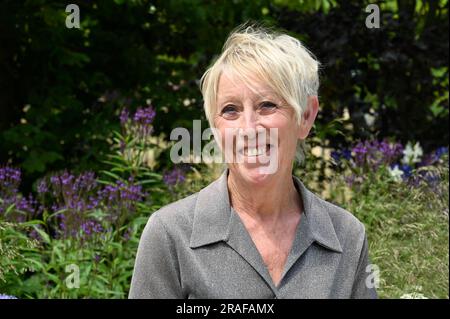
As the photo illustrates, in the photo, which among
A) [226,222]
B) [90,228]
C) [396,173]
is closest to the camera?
[226,222]

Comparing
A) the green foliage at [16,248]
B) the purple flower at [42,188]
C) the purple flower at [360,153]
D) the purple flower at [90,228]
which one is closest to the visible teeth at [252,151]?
the green foliage at [16,248]

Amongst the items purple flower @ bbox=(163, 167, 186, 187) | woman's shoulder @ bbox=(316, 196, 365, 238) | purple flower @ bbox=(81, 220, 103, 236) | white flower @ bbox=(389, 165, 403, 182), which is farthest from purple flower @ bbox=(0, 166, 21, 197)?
woman's shoulder @ bbox=(316, 196, 365, 238)

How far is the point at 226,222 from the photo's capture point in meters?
2.21

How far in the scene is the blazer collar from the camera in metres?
2.15

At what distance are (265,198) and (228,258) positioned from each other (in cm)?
19

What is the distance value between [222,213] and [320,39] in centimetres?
419

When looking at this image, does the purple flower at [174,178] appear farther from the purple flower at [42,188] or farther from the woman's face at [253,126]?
the woman's face at [253,126]

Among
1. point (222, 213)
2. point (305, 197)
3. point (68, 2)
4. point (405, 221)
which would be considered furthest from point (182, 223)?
point (68, 2)

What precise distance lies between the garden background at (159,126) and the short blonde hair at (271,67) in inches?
71.8

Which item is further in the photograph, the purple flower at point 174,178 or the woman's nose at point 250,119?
the purple flower at point 174,178

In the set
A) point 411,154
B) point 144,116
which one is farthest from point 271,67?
point 411,154

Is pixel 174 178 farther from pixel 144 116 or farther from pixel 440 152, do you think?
pixel 440 152

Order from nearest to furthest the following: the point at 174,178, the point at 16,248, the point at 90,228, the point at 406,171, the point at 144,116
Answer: the point at 16,248
the point at 90,228
the point at 144,116
the point at 174,178
the point at 406,171

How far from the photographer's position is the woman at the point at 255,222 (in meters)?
2.08
